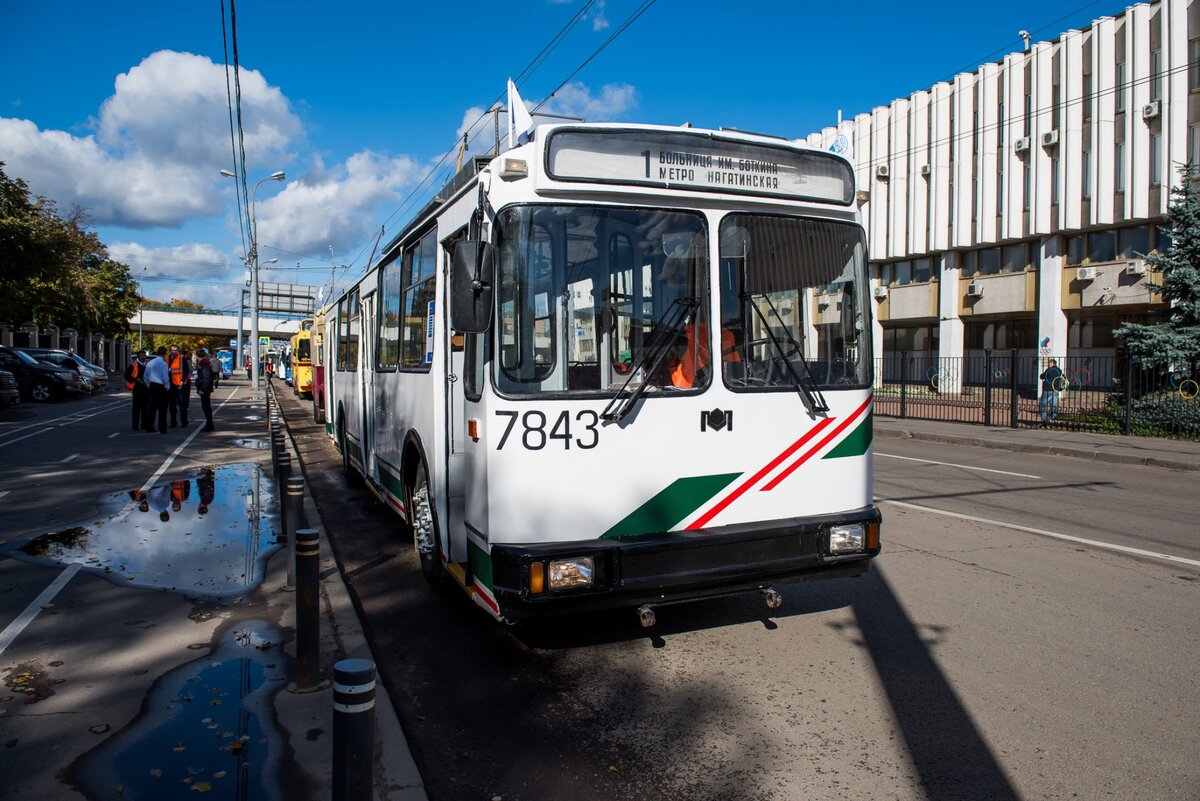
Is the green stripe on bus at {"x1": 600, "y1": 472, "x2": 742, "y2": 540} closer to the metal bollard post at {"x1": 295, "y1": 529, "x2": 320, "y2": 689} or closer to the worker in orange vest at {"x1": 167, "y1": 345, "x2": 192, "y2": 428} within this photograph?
the metal bollard post at {"x1": 295, "y1": 529, "x2": 320, "y2": 689}

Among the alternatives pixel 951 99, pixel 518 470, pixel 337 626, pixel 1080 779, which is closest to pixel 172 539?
pixel 337 626

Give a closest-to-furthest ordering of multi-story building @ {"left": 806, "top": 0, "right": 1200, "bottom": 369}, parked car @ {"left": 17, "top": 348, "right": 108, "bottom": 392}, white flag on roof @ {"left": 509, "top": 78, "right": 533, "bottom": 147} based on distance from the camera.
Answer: white flag on roof @ {"left": 509, "top": 78, "right": 533, "bottom": 147}, multi-story building @ {"left": 806, "top": 0, "right": 1200, "bottom": 369}, parked car @ {"left": 17, "top": 348, "right": 108, "bottom": 392}

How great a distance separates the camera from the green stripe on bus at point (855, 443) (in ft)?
16.9

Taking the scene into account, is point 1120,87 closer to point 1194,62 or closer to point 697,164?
point 1194,62

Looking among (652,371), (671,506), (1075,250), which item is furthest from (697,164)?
(1075,250)

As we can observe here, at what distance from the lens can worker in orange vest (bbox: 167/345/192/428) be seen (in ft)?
63.5

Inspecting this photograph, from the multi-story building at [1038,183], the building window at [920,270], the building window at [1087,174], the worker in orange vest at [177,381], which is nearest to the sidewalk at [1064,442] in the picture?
the multi-story building at [1038,183]

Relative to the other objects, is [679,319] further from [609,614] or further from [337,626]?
[337,626]

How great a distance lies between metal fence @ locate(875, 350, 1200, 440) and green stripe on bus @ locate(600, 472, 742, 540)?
16750mm

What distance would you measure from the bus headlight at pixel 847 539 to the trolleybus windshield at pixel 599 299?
47.6 inches

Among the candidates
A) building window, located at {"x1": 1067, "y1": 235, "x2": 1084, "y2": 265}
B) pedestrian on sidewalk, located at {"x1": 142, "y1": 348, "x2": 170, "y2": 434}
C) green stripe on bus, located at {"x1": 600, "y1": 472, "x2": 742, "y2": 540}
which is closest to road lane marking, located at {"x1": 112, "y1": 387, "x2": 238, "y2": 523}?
pedestrian on sidewalk, located at {"x1": 142, "y1": 348, "x2": 170, "y2": 434}

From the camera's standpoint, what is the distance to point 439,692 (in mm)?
4652

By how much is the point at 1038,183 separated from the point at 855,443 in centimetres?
2873

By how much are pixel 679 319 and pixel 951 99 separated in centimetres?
3270
